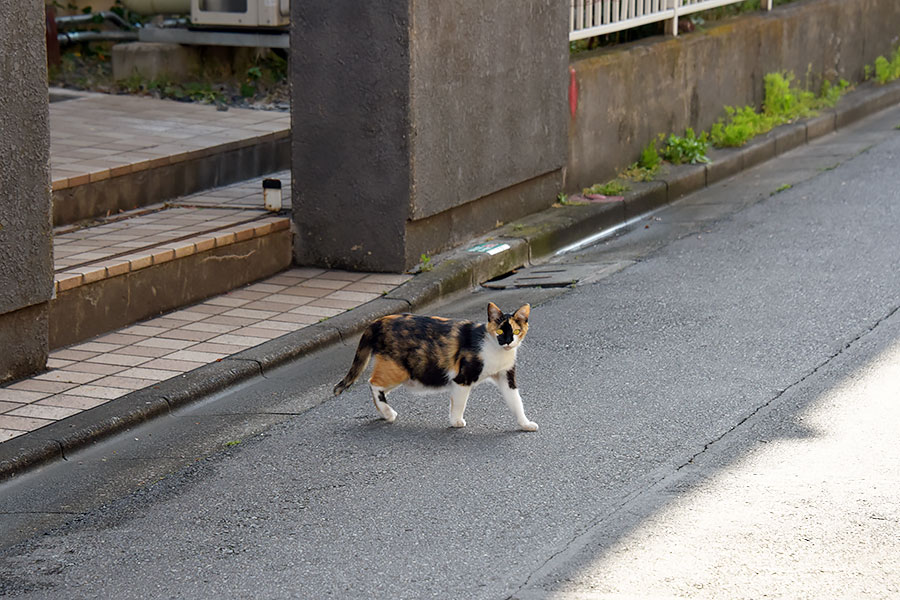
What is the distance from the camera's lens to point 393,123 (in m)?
7.57

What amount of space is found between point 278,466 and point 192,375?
43.5 inches

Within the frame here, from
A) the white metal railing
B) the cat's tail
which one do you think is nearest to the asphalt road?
the cat's tail

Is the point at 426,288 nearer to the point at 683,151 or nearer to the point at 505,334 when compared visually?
the point at 505,334

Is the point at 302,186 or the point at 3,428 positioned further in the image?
the point at 302,186

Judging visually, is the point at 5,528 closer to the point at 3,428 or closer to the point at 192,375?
the point at 3,428

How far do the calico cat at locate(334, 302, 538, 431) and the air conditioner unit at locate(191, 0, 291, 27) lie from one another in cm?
637

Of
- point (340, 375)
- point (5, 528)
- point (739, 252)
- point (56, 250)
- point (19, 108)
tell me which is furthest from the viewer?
point (739, 252)

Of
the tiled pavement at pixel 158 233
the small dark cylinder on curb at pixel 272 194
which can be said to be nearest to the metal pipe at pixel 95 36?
the tiled pavement at pixel 158 233

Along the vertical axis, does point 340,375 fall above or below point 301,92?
below

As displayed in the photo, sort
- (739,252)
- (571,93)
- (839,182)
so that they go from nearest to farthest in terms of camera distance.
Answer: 1. (739,252)
2. (571,93)
3. (839,182)

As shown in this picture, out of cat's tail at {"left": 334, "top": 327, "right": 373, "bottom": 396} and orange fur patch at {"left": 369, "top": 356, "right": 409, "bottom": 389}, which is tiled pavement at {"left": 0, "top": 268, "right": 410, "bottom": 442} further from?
orange fur patch at {"left": 369, "top": 356, "right": 409, "bottom": 389}

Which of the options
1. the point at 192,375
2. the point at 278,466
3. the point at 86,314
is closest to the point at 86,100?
the point at 86,314

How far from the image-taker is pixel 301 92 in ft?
25.5


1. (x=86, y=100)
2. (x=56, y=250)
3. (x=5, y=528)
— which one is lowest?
(x=5, y=528)
